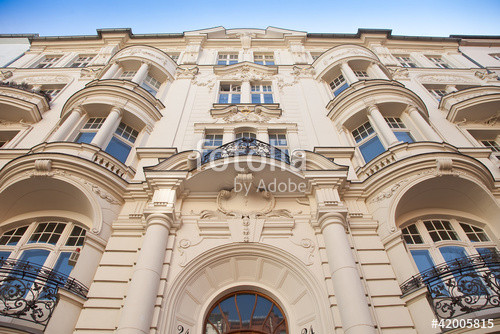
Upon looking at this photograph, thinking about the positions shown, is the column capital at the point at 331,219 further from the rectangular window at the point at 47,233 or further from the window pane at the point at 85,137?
the window pane at the point at 85,137

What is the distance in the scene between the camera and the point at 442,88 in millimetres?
17703

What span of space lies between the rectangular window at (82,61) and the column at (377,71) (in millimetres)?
17581

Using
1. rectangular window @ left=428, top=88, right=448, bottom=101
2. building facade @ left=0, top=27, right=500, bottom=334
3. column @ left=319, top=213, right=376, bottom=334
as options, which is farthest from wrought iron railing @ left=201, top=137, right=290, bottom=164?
rectangular window @ left=428, top=88, right=448, bottom=101

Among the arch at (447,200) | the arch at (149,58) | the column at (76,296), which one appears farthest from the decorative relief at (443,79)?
the column at (76,296)

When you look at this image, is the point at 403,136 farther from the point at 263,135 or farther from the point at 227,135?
the point at 227,135

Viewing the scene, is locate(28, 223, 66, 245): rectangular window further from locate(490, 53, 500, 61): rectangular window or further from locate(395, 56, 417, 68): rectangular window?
locate(490, 53, 500, 61): rectangular window

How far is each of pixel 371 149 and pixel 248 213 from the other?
5917 mm

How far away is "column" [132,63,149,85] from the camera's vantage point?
15297mm

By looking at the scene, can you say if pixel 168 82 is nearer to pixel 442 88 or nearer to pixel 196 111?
pixel 196 111

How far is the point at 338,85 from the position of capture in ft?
54.7

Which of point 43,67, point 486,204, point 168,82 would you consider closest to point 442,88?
point 486,204

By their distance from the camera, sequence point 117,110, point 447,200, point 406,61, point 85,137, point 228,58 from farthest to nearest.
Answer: point 406,61, point 228,58, point 117,110, point 85,137, point 447,200

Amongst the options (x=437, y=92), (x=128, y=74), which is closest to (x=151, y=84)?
(x=128, y=74)

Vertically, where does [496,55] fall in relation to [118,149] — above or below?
above
